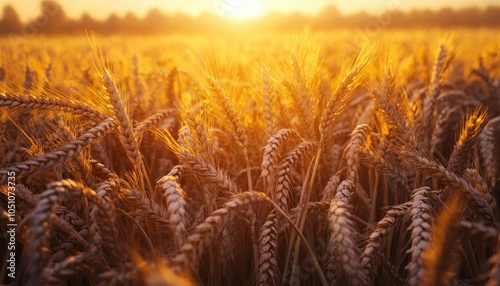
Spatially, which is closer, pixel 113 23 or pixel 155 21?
pixel 113 23

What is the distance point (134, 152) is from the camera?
1.49 m

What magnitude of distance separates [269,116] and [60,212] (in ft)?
3.11

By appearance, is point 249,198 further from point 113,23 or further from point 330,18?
point 330,18

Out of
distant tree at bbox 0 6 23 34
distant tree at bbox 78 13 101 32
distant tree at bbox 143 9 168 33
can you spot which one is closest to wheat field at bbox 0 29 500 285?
distant tree at bbox 0 6 23 34

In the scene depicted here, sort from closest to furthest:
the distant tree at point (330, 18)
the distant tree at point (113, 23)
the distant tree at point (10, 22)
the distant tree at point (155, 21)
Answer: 1. the distant tree at point (10, 22)
2. the distant tree at point (113, 23)
3. the distant tree at point (330, 18)
4. the distant tree at point (155, 21)

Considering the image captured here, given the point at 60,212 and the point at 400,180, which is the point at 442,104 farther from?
the point at 60,212

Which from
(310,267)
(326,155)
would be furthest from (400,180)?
(310,267)

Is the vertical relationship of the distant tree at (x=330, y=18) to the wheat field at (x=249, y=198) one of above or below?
above

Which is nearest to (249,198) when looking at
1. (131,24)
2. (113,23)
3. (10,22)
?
(10,22)

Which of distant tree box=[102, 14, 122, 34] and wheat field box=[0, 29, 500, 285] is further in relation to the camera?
distant tree box=[102, 14, 122, 34]

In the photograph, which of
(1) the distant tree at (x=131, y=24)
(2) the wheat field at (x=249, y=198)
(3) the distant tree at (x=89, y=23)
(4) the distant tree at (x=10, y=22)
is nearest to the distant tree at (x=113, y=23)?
(1) the distant tree at (x=131, y=24)

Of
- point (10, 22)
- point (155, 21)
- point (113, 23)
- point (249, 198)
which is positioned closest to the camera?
point (249, 198)

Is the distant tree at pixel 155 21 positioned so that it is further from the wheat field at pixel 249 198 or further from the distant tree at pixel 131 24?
the wheat field at pixel 249 198

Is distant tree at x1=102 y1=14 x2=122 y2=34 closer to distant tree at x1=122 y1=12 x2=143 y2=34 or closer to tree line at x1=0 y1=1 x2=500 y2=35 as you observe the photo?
tree line at x1=0 y1=1 x2=500 y2=35
